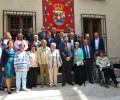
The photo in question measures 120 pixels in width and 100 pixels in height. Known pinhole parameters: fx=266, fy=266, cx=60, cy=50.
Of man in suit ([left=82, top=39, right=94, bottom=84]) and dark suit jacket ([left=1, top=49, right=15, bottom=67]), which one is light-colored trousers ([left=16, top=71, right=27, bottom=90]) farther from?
man in suit ([left=82, top=39, right=94, bottom=84])

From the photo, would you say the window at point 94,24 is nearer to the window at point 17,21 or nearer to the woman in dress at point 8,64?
the window at point 17,21

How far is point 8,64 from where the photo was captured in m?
9.00

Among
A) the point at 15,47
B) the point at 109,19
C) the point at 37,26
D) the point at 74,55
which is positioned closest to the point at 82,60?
the point at 74,55

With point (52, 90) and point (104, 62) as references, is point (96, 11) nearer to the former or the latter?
point (104, 62)

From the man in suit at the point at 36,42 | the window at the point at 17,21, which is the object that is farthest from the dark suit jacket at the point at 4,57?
the window at the point at 17,21

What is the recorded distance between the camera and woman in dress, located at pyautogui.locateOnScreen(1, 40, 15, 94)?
893 cm

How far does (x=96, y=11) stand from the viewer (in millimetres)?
13305

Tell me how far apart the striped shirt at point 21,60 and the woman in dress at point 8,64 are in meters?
0.17

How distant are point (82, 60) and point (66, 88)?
1.31 m

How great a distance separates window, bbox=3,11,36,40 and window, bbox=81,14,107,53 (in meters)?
2.65

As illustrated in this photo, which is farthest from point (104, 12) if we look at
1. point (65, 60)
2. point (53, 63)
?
point (53, 63)

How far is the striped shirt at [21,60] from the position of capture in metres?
9.02

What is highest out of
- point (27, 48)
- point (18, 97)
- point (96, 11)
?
point (96, 11)

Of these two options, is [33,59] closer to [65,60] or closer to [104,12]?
[65,60]
